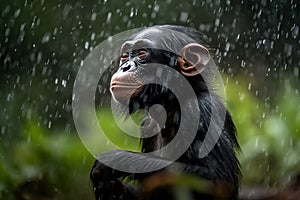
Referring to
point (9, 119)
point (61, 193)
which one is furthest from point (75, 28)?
point (61, 193)

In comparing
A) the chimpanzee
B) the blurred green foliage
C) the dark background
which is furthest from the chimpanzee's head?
the dark background

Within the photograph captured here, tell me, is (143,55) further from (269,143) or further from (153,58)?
(269,143)

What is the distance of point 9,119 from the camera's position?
6.61 m

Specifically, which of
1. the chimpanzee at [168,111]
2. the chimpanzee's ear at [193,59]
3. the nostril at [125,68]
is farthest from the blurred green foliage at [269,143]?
the nostril at [125,68]

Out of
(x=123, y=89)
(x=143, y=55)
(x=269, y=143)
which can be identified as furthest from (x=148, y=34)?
(x=269, y=143)

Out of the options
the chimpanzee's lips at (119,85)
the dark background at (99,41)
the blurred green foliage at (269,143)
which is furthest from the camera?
the dark background at (99,41)

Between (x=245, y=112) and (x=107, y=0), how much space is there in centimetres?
267

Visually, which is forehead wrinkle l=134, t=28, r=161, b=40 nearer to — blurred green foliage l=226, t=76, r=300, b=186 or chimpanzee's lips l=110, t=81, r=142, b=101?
chimpanzee's lips l=110, t=81, r=142, b=101

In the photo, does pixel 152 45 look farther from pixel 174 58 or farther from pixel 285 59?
pixel 285 59

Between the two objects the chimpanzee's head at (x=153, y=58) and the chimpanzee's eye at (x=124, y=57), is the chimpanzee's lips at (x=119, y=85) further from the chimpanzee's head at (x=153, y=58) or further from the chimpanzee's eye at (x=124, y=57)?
the chimpanzee's eye at (x=124, y=57)

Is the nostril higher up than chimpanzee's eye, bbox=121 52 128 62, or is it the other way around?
chimpanzee's eye, bbox=121 52 128 62

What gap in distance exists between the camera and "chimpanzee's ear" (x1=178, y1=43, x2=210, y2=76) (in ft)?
12.4

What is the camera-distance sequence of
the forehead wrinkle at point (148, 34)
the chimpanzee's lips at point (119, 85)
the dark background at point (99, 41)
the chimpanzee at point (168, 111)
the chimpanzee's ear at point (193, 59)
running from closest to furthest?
the chimpanzee at point (168, 111) → the chimpanzee's lips at point (119, 85) → the chimpanzee's ear at point (193, 59) → the forehead wrinkle at point (148, 34) → the dark background at point (99, 41)

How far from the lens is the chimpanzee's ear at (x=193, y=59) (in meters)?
3.77
